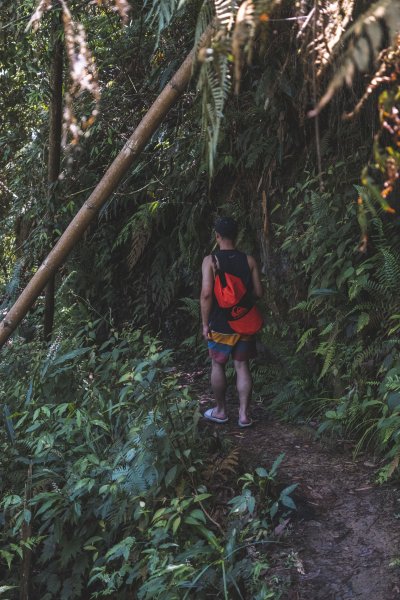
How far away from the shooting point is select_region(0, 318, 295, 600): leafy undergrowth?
153 inches

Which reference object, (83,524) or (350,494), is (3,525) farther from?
(350,494)

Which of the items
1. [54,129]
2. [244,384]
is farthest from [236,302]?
[54,129]

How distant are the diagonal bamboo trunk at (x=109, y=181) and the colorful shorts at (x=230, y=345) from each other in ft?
7.39

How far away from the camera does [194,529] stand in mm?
4180

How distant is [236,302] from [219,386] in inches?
32.0

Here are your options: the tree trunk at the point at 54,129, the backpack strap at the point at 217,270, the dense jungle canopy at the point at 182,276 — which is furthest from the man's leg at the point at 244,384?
the tree trunk at the point at 54,129

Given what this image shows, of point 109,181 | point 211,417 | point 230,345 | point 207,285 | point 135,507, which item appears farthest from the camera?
point 211,417

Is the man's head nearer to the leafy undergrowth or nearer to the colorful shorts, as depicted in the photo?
the colorful shorts

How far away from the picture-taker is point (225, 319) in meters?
5.83

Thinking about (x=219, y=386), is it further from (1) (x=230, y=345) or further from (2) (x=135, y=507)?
(2) (x=135, y=507)

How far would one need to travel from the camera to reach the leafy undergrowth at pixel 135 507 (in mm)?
3885

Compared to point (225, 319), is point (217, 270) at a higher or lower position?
higher

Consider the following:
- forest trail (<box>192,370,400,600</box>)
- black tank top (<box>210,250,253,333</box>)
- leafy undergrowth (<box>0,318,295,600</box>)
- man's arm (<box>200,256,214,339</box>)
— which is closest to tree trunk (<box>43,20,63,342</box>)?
man's arm (<box>200,256,214,339</box>)

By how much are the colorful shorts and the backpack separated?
76 mm
